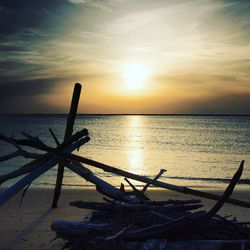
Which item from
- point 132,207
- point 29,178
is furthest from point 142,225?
point 29,178

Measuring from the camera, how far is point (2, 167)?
2247 centimetres

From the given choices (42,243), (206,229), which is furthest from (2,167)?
(206,229)

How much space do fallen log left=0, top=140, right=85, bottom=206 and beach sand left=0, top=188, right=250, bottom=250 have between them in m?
1.99

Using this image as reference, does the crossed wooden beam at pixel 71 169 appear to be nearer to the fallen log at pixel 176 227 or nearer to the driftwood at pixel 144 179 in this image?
the driftwood at pixel 144 179

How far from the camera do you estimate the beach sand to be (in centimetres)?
749

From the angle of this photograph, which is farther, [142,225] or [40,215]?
[40,215]

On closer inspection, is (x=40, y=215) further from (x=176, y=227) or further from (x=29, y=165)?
(x=176, y=227)

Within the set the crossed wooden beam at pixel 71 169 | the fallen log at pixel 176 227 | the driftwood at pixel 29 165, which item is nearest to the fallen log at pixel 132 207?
the crossed wooden beam at pixel 71 169

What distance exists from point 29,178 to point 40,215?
4523 millimetres

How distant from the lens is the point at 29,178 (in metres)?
5.57

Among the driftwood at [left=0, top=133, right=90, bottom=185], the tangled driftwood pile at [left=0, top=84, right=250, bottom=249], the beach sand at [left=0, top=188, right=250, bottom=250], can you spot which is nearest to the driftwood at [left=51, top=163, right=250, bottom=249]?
the tangled driftwood pile at [left=0, top=84, right=250, bottom=249]

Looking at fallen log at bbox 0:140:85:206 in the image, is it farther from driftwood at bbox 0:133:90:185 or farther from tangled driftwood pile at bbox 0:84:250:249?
driftwood at bbox 0:133:90:185

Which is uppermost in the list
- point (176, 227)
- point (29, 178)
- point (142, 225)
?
point (29, 178)

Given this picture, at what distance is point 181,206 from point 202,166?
20.3 metres
